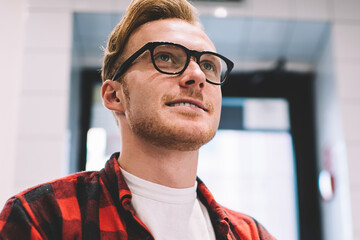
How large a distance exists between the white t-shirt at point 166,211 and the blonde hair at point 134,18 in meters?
0.36

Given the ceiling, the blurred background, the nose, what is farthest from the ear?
the ceiling

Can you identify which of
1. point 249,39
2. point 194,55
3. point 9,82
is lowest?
point 194,55

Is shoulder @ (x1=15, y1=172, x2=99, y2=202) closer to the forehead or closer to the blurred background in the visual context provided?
the forehead

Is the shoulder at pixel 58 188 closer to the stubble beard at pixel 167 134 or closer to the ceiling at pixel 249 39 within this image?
the stubble beard at pixel 167 134

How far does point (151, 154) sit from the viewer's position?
1.09 m

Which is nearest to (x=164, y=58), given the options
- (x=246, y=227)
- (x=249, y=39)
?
A: (x=246, y=227)

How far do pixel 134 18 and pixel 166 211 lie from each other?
586mm

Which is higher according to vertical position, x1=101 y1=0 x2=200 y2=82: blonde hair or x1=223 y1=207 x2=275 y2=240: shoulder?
x1=101 y1=0 x2=200 y2=82: blonde hair

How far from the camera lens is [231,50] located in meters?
2.96

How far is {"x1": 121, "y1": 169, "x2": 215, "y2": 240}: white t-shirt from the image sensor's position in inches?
40.9

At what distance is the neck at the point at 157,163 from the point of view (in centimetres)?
108

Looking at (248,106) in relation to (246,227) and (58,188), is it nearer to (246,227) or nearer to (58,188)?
(246,227)

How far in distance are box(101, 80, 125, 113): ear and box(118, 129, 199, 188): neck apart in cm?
12

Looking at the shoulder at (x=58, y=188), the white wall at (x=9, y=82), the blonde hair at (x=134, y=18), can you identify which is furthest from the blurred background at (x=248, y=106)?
the shoulder at (x=58, y=188)
